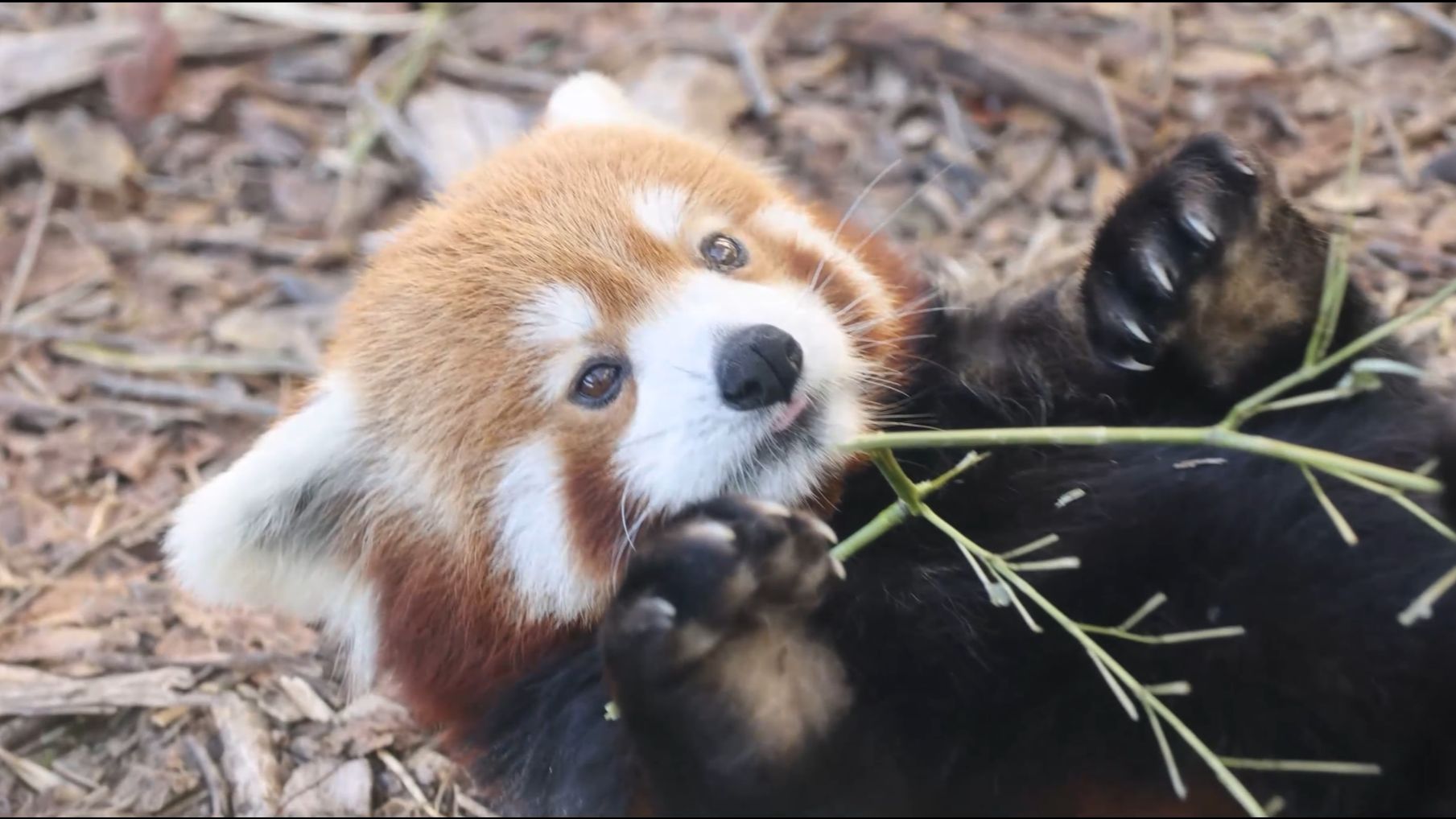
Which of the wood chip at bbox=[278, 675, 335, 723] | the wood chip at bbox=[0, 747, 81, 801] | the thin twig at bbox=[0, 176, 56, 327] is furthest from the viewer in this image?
the thin twig at bbox=[0, 176, 56, 327]

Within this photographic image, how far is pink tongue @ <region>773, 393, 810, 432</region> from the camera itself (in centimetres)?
213

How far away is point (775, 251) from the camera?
2.60m

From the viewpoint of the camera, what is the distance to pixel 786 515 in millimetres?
1851

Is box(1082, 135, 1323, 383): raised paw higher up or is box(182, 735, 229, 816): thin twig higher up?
box(1082, 135, 1323, 383): raised paw

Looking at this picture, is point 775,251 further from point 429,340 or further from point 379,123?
point 379,123

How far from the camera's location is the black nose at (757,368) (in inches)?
82.2

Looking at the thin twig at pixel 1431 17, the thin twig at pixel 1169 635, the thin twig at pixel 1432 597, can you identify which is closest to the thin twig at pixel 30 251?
the thin twig at pixel 1169 635

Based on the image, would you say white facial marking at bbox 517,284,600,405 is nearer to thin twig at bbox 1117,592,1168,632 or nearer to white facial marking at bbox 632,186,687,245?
white facial marking at bbox 632,186,687,245

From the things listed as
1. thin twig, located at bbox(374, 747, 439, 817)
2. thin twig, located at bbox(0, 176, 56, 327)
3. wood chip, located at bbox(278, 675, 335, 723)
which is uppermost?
thin twig, located at bbox(0, 176, 56, 327)

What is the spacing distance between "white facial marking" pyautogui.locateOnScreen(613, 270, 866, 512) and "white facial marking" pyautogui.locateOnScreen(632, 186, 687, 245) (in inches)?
6.8

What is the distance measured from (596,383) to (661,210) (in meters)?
0.40

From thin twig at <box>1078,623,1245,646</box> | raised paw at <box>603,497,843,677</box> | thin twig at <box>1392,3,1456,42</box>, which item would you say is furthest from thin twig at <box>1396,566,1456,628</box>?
thin twig at <box>1392,3,1456,42</box>

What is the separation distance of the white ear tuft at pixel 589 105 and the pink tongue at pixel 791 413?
1.03 metres

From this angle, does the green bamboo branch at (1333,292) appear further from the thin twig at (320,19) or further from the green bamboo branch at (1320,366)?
the thin twig at (320,19)
